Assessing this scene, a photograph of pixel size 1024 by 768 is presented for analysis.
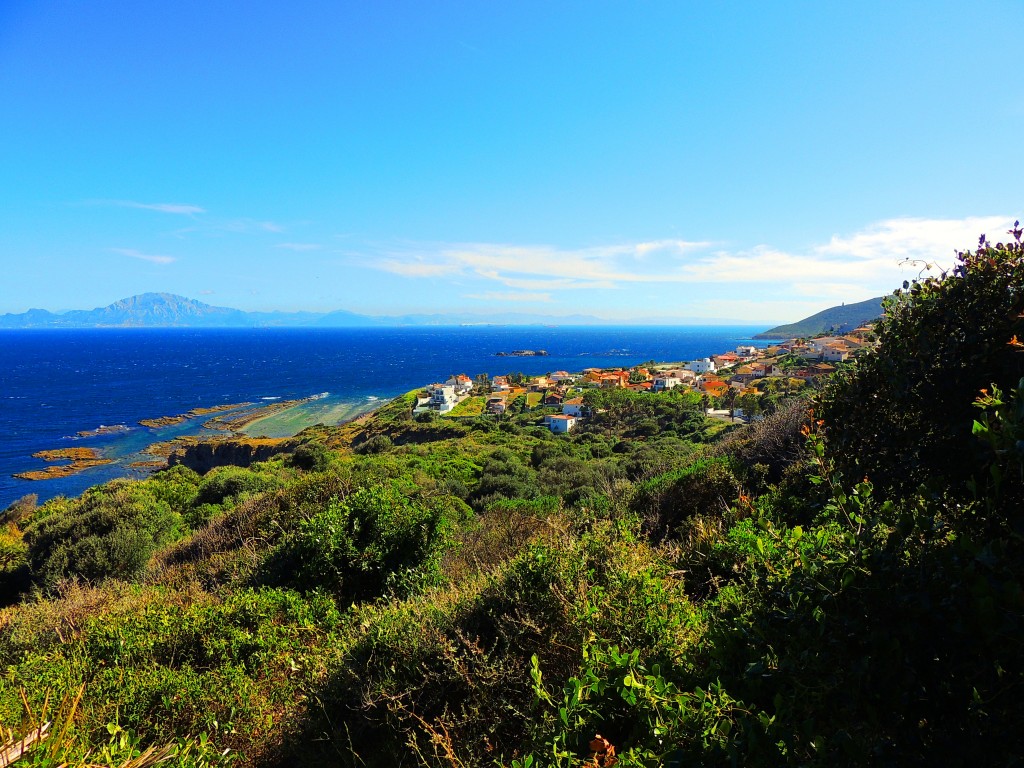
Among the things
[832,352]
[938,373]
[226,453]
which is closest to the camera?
[938,373]

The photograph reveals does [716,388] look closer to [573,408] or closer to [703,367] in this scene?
[573,408]

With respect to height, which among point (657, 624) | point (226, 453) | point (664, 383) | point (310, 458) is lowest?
point (226, 453)

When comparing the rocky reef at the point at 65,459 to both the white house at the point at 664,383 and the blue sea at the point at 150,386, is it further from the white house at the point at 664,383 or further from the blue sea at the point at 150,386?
the white house at the point at 664,383

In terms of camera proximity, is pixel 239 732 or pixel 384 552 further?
pixel 384 552

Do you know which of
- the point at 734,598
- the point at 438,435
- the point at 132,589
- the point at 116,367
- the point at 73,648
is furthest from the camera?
the point at 116,367

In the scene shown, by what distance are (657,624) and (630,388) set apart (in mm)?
58062

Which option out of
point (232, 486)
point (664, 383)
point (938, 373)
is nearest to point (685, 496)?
point (938, 373)

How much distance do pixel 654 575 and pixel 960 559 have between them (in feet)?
8.09

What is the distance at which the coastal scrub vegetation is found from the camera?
167 cm

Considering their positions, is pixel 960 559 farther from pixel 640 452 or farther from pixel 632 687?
pixel 640 452

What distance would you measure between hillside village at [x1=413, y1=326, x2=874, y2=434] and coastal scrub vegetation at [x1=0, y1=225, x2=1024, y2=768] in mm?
34274

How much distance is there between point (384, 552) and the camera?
692 cm

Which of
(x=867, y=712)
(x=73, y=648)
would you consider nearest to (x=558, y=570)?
(x=867, y=712)

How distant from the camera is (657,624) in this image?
3.09 m
